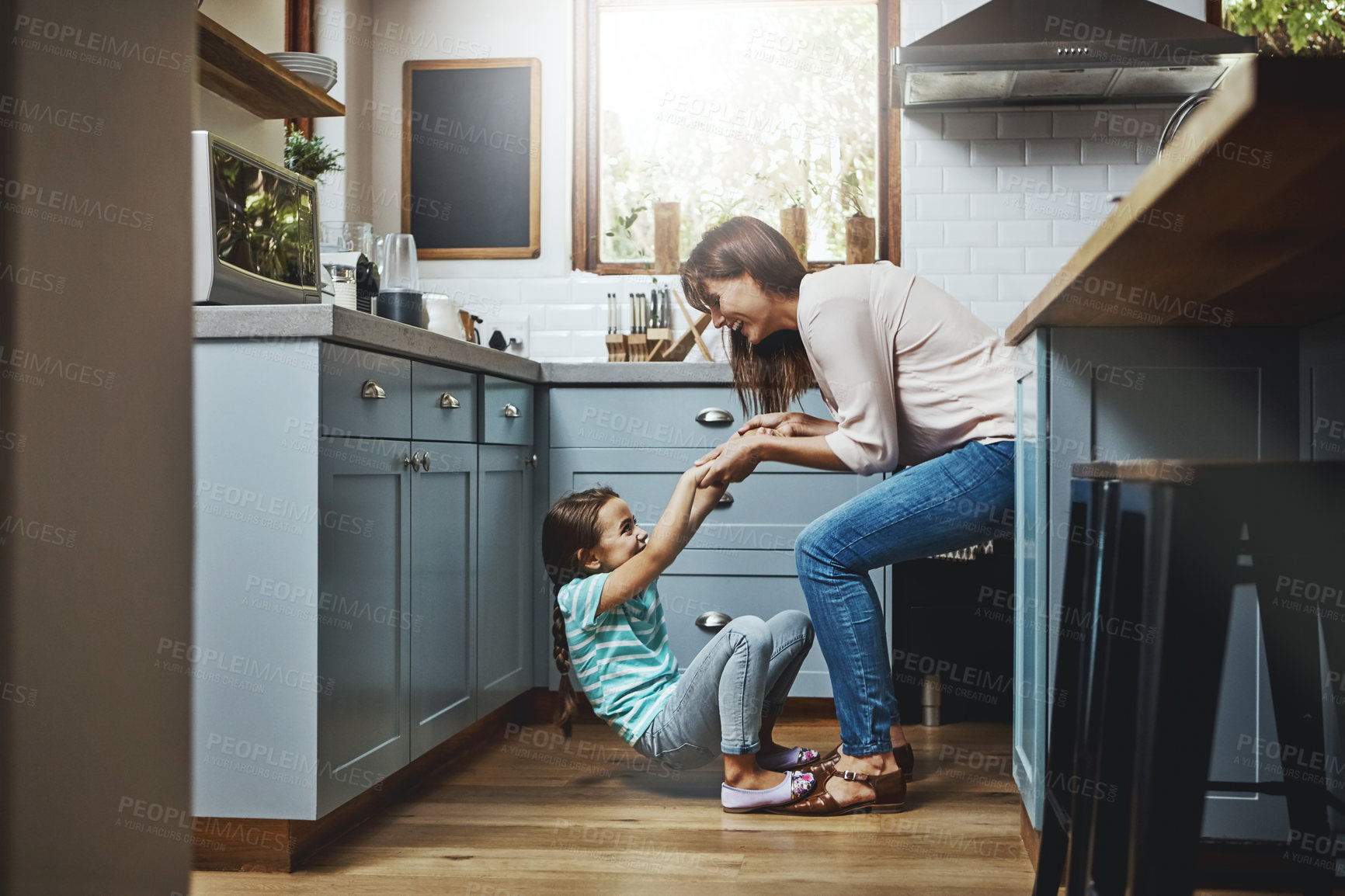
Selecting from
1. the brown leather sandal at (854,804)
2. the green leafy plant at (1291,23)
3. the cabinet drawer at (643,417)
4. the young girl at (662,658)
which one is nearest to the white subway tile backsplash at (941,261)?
the cabinet drawer at (643,417)

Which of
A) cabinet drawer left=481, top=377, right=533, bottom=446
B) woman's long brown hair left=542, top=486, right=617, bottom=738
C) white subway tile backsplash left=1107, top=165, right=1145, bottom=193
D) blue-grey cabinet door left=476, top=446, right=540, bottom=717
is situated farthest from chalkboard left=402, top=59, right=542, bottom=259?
white subway tile backsplash left=1107, top=165, right=1145, bottom=193

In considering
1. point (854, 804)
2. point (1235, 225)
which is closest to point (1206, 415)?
point (1235, 225)

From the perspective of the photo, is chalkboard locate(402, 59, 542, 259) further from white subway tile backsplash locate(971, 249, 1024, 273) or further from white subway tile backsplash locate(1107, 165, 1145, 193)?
white subway tile backsplash locate(1107, 165, 1145, 193)

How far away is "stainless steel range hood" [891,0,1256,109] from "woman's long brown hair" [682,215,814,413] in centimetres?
106

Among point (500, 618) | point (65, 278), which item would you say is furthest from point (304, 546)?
point (65, 278)

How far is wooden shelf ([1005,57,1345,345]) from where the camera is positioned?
2.35ft

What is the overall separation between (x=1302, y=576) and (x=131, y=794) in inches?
39.7

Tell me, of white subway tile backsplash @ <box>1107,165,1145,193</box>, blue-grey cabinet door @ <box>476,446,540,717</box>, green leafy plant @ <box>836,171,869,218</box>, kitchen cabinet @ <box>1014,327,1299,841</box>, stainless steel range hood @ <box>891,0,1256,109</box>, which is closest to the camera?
kitchen cabinet @ <box>1014,327,1299,841</box>

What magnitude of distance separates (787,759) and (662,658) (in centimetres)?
32

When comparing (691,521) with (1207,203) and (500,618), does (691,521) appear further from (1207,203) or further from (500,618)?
(1207,203)

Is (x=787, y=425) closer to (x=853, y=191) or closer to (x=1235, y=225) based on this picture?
(x=1235, y=225)

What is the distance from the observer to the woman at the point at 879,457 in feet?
6.75

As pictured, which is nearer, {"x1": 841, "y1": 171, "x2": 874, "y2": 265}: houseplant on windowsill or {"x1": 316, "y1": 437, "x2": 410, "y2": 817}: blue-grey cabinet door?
{"x1": 316, "y1": 437, "x2": 410, "y2": 817}: blue-grey cabinet door

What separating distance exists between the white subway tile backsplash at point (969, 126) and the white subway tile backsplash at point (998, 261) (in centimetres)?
34
